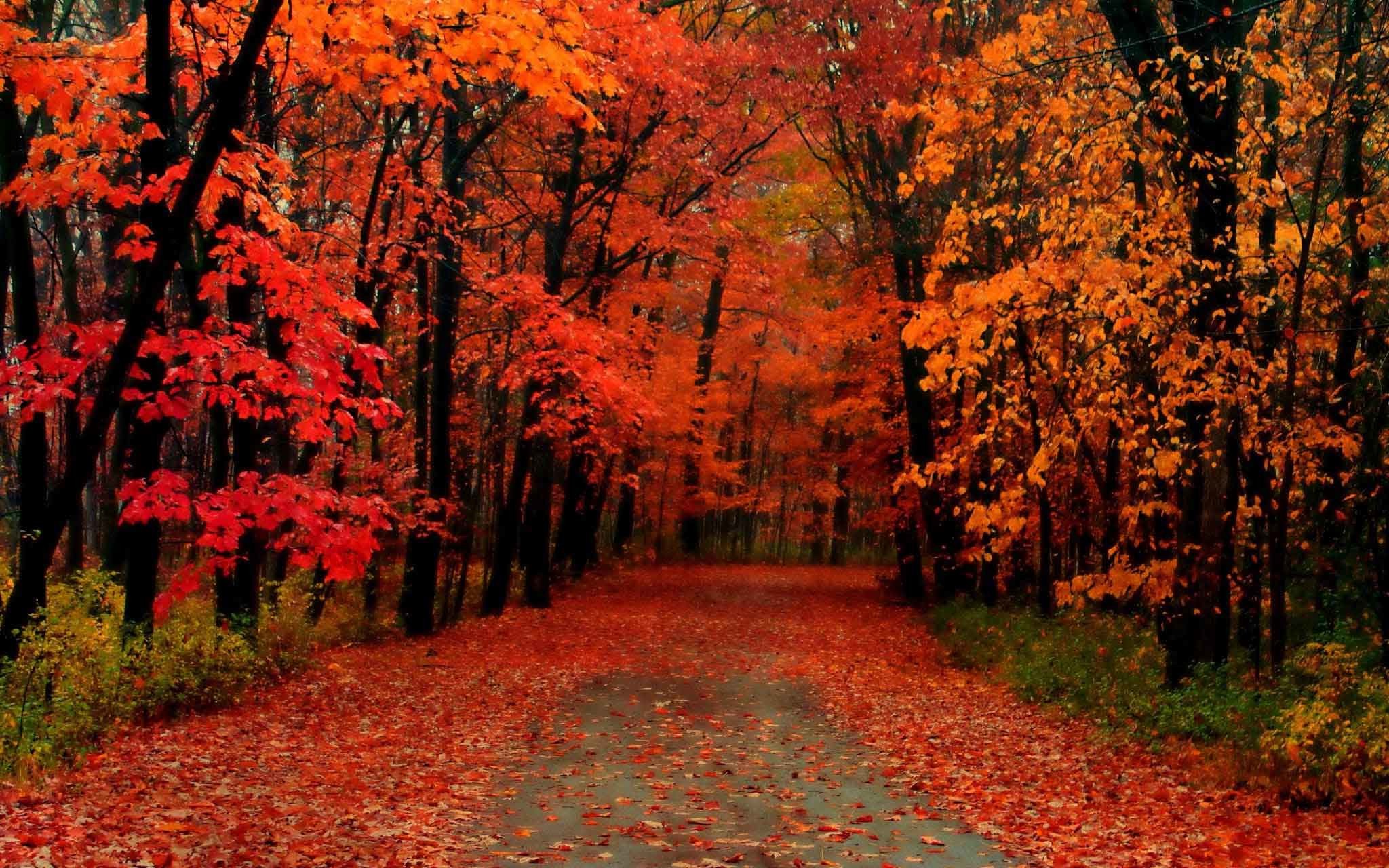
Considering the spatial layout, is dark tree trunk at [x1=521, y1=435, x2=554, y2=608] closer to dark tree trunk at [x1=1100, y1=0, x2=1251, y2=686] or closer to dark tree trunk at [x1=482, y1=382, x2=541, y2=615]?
dark tree trunk at [x1=482, y1=382, x2=541, y2=615]

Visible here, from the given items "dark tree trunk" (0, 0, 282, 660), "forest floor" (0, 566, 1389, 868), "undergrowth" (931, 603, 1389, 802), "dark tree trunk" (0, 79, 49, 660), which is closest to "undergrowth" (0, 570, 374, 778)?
"forest floor" (0, 566, 1389, 868)

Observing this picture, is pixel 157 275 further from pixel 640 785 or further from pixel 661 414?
pixel 661 414

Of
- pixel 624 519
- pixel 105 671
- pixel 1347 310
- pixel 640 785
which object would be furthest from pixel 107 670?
pixel 624 519

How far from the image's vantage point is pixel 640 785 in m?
8.14

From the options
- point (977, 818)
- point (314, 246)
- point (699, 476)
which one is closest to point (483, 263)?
point (314, 246)

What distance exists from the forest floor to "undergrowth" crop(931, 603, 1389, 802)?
1.05 ft

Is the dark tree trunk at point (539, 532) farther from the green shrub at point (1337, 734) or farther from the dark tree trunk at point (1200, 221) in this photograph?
the green shrub at point (1337, 734)

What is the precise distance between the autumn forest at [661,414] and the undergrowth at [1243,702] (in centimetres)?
6

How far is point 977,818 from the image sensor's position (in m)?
7.18

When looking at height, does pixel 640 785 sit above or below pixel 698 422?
below

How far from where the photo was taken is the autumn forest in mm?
6578

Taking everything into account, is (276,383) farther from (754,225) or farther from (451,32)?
(754,225)

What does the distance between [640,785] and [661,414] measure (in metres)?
9.00

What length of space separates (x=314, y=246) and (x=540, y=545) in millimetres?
7496
